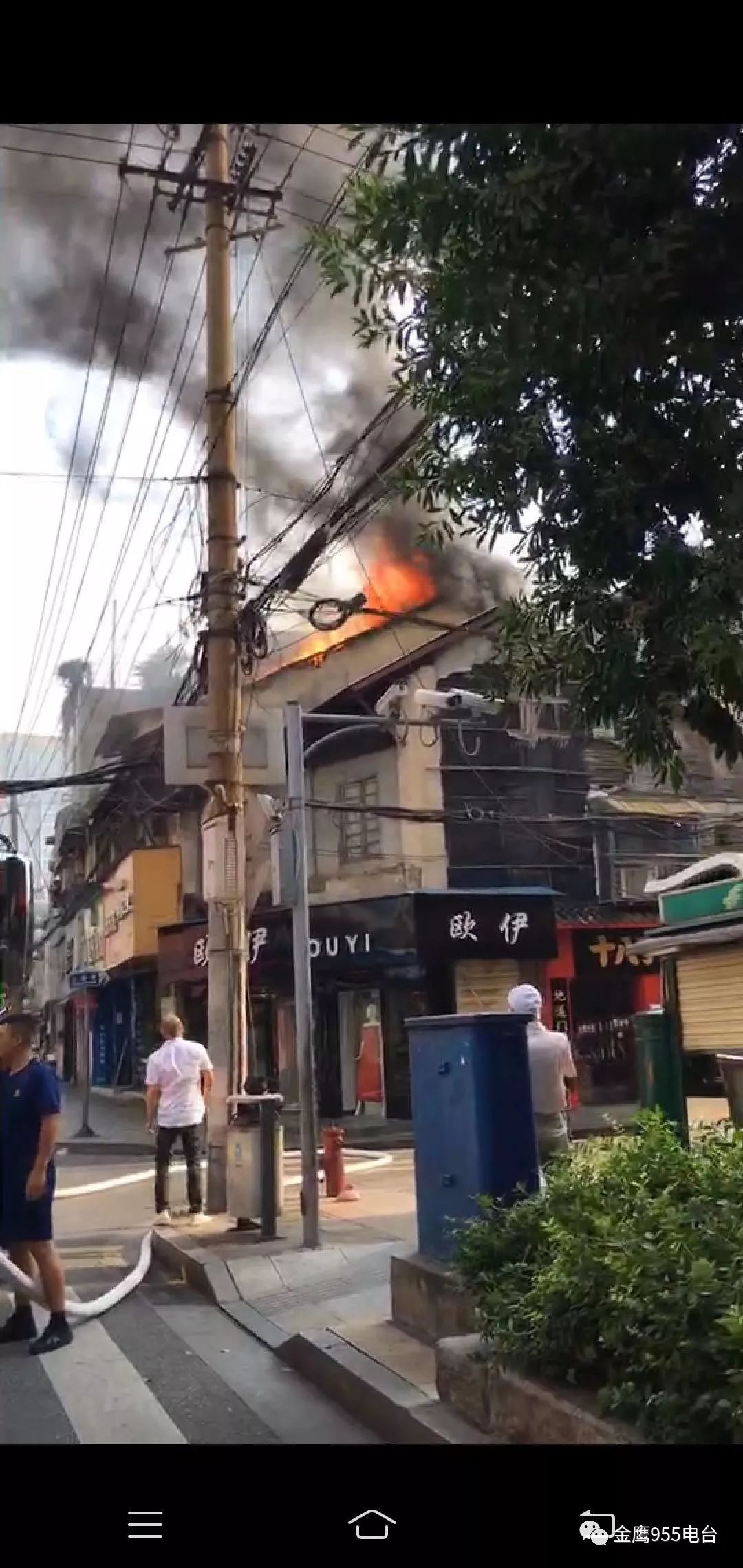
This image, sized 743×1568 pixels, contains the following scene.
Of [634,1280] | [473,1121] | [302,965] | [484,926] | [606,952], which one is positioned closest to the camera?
[634,1280]

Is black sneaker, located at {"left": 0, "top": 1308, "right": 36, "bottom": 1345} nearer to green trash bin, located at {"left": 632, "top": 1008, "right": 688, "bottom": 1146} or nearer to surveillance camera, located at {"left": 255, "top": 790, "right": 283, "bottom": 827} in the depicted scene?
green trash bin, located at {"left": 632, "top": 1008, "right": 688, "bottom": 1146}

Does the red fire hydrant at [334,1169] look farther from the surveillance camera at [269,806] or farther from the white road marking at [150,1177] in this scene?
the surveillance camera at [269,806]

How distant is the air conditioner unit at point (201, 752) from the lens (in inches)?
313

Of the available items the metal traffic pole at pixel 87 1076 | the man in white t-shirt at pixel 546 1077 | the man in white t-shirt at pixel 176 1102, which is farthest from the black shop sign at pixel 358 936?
the man in white t-shirt at pixel 546 1077

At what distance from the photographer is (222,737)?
787 cm

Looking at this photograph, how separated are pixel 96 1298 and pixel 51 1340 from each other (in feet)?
3.52

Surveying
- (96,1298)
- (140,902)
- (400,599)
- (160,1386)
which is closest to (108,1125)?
(140,902)
